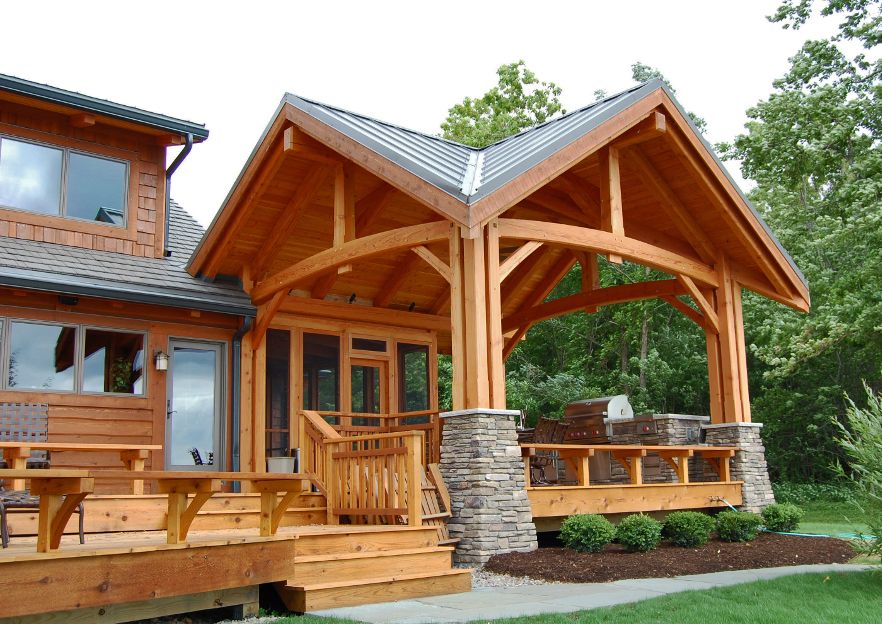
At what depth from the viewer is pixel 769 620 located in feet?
20.2

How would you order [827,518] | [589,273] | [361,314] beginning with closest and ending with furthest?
[361,314] < [589,273] < [827,518]

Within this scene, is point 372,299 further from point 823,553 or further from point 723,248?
point 823,553

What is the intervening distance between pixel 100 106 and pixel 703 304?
8613 millimetres

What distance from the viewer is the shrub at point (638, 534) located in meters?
9.68

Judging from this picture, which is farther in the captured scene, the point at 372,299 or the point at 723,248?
the point at 372,299

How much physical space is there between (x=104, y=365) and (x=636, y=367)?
669 inches

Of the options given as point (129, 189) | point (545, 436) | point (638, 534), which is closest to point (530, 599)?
point (638, 534)

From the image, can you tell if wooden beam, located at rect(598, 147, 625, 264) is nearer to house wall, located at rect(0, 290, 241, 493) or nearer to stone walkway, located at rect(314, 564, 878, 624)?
stone walkway, located at rect(314, 564, 878, 624)

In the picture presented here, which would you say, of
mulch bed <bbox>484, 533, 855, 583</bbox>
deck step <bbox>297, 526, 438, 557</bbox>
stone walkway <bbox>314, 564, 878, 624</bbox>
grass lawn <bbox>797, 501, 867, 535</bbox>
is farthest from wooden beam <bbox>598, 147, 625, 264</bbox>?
grass lawn <bbox>797, 501, 867, 535</bbox>

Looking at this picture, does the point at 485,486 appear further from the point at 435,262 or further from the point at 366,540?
the point at 435,262

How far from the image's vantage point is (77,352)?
10961mm

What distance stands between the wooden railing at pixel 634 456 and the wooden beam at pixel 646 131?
3807 mm

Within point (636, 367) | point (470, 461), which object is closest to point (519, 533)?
point (470, 461)

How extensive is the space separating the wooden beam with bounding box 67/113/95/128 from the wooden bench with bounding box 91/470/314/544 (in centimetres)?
670
